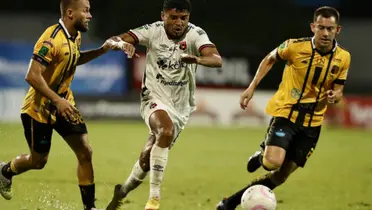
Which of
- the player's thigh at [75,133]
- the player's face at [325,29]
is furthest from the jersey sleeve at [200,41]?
the player's thigh at [75,133]

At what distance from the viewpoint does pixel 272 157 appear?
299 inches

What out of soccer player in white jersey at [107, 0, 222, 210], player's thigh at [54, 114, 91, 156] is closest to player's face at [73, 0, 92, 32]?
soccer player in white jersey at [107, 0, 222, 210]

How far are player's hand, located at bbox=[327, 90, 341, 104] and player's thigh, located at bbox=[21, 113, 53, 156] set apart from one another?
9.09 feet

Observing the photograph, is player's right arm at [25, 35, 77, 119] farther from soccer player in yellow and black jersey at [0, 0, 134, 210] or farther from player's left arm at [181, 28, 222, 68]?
player's left arm at [181, 28, 222, 68]

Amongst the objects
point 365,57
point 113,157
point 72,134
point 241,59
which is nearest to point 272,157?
point 72,134

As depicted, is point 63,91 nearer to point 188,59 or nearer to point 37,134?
point 37,134

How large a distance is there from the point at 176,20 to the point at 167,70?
0.53 metres

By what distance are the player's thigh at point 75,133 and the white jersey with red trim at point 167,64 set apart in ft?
2.44

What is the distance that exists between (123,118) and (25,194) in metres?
12.9

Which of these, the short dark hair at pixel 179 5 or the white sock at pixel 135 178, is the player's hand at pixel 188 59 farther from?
the white sock at pixel 135 178

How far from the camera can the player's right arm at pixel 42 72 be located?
6.70 m

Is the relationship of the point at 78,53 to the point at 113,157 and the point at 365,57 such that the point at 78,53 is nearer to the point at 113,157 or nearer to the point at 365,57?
the point at 113,157

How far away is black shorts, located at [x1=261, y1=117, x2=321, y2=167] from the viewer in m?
7.82

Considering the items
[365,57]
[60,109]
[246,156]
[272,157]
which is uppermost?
[60,109]
